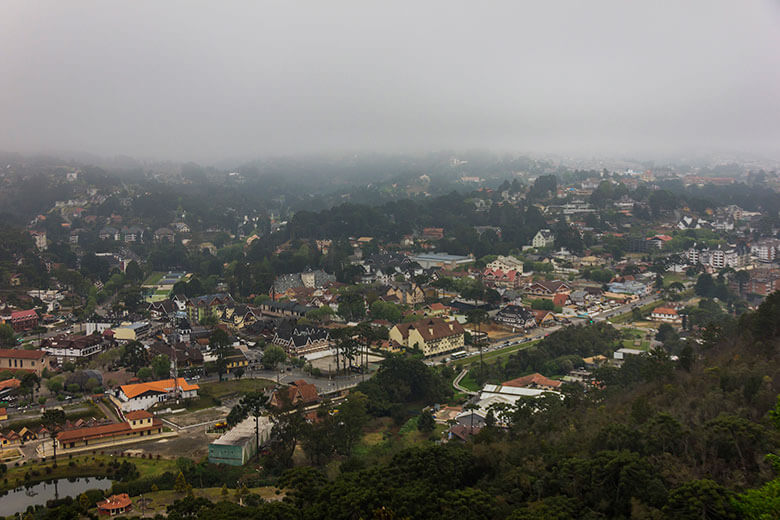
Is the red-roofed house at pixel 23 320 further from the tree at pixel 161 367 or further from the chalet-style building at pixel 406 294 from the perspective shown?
the chalet-style building at pixel 406 294

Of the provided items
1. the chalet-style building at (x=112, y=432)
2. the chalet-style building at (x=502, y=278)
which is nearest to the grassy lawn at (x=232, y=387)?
the chalet-style building at (x=112, y=432)

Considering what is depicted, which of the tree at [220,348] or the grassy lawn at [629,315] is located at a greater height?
the tree at [220,348]

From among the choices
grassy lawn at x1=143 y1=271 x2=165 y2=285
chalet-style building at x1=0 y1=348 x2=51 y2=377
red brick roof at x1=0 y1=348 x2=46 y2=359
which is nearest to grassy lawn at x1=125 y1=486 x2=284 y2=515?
chalet-style building at x1=0 y1=348 x2=51 y2=377

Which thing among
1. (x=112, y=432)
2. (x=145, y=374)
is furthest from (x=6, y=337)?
(x=112, y=432)

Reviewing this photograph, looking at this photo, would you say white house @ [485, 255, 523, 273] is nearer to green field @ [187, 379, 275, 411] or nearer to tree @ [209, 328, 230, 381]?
tree @ [209, 328, 230, 381]

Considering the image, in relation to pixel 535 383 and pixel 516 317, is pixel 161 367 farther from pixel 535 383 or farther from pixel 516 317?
pixel 516 317

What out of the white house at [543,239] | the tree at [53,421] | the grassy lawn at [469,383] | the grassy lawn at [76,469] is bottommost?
the grassy lawn at [469,383]

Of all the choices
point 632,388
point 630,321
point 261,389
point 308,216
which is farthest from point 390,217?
point 632,388
